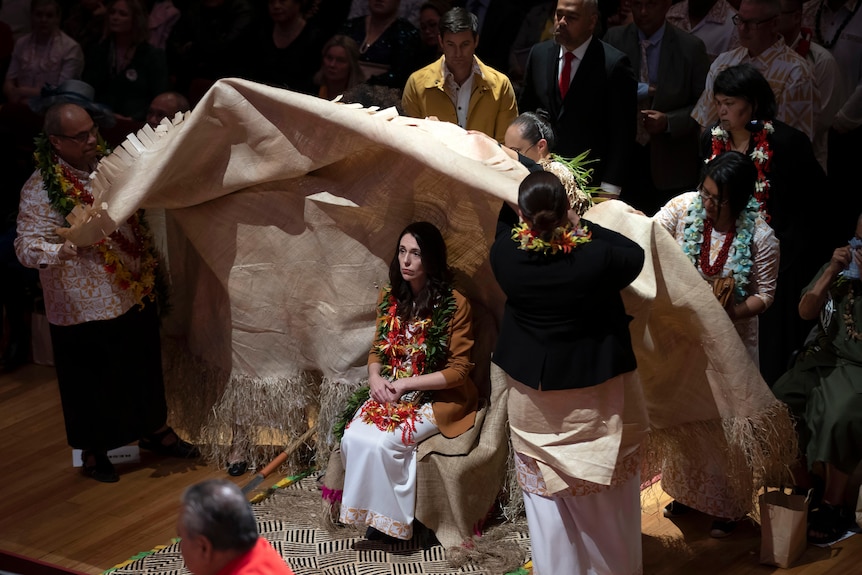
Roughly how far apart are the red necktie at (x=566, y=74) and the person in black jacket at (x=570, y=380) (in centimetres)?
160

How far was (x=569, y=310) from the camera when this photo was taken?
3.83 metres

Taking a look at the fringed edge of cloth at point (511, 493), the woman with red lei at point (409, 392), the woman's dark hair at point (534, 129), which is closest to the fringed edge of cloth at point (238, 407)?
the woman with red lei at point (409, 392)

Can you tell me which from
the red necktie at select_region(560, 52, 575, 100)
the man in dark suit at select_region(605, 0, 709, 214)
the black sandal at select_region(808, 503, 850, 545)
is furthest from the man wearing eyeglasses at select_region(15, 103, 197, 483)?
the black sandal at select_region(808, 503, 850, 545)

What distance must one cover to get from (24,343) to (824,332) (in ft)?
14.8

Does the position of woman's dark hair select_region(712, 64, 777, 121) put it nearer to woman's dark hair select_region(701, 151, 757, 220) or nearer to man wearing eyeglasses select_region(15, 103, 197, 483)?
woman's dark hair select_region(701, 151, 757, 220)

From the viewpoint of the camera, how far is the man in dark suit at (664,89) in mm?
5910

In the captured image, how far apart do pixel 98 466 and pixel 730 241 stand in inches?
119

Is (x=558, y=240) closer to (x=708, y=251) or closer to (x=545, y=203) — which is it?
(x=545, y=203)

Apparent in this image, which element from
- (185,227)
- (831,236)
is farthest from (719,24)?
(185,227)

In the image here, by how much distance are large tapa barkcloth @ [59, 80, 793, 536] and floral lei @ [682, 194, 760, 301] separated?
28 centimetres

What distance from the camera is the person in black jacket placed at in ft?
12.5

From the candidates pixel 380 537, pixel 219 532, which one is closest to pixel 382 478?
pixel 380 537

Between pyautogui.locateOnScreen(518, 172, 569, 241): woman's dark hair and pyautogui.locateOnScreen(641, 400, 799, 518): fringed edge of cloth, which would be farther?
pyautogui.locateOnScreen(641, 400, 799, 518): fringed edge of cloth

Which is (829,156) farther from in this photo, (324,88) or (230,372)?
(230,372)
